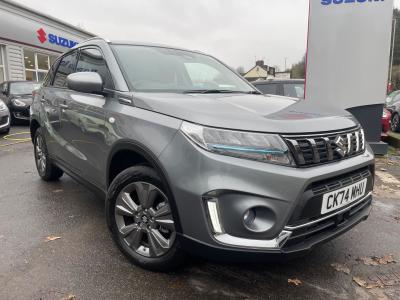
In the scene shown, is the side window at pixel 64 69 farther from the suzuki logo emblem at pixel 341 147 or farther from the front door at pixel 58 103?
the suzuki logo emblem at pixel 341 147

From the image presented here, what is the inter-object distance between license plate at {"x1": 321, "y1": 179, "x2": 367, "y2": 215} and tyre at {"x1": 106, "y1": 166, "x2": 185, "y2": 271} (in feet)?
3.07

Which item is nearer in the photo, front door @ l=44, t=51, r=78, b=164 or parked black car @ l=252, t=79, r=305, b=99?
front door @ l=44, t=51, r=78, b=164

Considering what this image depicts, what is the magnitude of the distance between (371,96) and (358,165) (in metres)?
4.92

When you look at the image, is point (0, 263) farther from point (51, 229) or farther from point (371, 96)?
point (371, 96)

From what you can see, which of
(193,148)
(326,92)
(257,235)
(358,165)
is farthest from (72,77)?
(326,92)

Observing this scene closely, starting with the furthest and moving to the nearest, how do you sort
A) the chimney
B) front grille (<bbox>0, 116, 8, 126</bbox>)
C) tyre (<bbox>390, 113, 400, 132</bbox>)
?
1. the chimney
2. tyre (<bbox>390, 113, 400, 132</bbox>)
3. front grille (<bbox>0, 116, 8, 126</bbox>)

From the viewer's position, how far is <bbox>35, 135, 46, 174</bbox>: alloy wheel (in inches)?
184

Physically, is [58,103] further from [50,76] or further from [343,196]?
[343,196]

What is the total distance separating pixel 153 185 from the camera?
2375mm

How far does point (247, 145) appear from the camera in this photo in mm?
2064

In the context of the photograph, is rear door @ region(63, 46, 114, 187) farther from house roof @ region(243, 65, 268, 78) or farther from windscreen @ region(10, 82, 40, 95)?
house roof @ region(243, 65, 268, 78)

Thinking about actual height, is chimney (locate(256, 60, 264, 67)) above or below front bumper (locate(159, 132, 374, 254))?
above

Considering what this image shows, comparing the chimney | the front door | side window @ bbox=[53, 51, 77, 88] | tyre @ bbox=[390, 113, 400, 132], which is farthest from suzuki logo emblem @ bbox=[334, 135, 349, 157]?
the chimney

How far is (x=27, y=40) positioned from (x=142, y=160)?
18.0 metres
